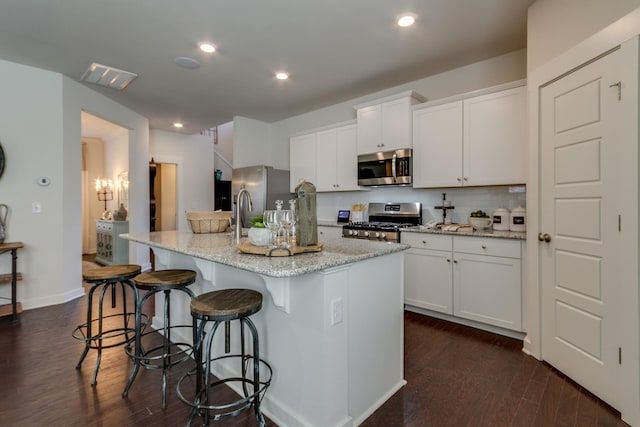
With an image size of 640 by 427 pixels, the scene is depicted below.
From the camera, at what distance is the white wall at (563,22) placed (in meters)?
1.80

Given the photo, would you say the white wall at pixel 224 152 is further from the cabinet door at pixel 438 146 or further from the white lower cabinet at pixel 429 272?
the white lower cabinet at pixel 429 272

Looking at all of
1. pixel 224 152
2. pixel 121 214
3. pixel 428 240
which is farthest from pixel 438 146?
pixel 224 152

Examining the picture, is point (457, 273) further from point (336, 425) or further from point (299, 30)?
point (299, 30)

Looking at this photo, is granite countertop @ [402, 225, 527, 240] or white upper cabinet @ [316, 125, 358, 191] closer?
granite countertop @ [402, 225, 527, 240]

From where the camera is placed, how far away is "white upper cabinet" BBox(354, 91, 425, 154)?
3.54 metres

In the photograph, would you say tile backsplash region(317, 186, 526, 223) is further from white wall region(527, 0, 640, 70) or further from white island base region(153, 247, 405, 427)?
white island base region(153, 247, 405, 427)

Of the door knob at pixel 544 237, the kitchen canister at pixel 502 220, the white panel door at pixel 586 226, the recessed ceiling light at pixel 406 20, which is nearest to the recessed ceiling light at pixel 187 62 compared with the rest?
the recessed ceiling light at pixel 406 20

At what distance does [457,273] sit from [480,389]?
1168 mm

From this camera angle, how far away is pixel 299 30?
273 cm

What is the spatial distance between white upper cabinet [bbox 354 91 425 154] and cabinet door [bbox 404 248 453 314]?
127 cm

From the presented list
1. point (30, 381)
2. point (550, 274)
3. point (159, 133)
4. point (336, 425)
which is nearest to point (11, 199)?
point (30, 381)

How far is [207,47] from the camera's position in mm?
2986

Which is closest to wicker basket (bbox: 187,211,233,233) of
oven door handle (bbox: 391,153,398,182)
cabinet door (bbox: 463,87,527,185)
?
oven door handle (bbox: 391,153,398,182)

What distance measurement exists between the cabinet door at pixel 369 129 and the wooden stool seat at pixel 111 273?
2.81 meters
